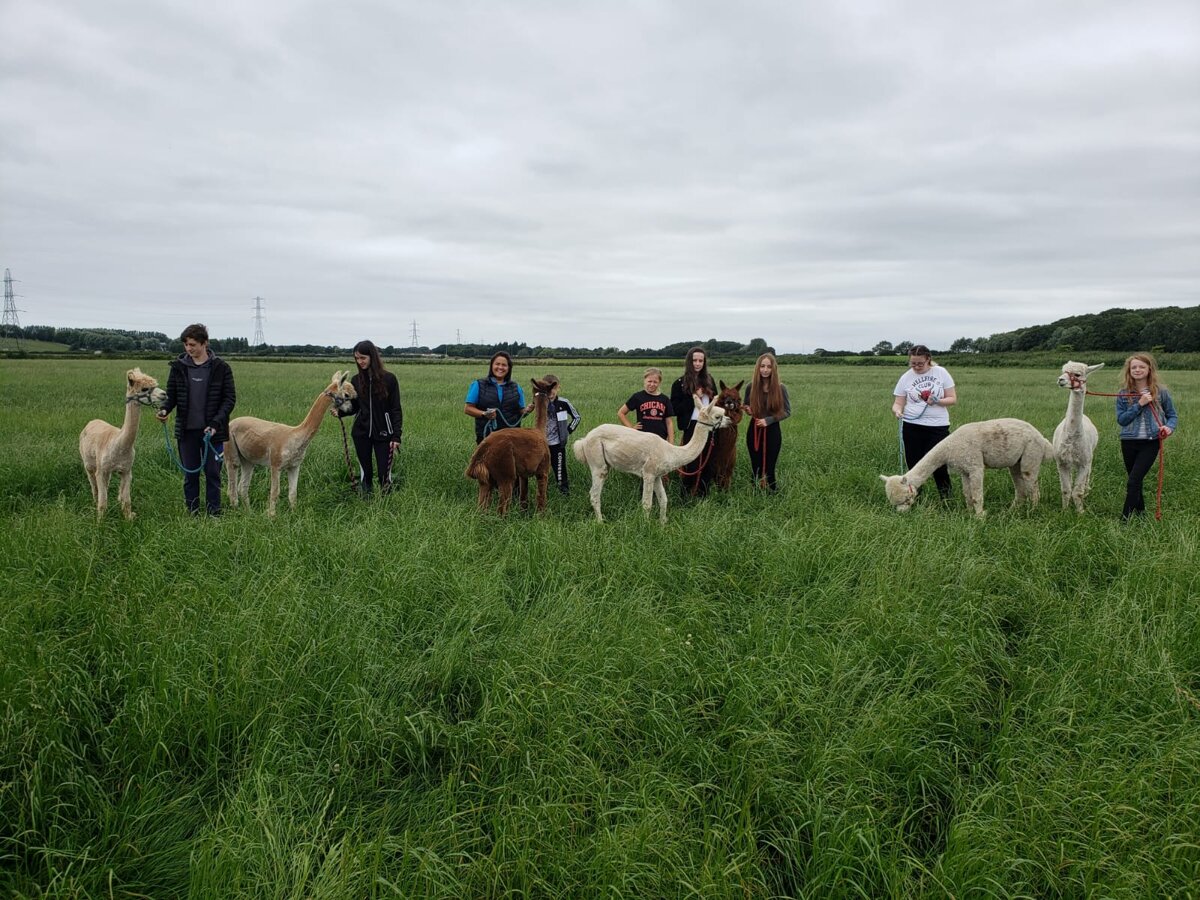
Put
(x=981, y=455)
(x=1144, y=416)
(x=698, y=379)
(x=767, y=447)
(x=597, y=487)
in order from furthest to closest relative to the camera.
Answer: (x=767, y=447) < (x=698, y=379) < (x=597, y=487) < (x=981, y=455) < (x=1144, y=416)

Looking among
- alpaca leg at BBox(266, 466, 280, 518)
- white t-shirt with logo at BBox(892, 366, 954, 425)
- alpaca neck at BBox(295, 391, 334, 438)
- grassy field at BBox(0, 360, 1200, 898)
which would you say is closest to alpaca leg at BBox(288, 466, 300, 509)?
alpaca leg at BBox(266, 466, 280, 518)

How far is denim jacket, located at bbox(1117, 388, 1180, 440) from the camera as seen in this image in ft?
21.6

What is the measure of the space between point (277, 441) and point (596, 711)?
5.46 metres

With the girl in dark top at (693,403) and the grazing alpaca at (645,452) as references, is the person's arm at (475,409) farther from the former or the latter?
the girl in dark top at (693,403)

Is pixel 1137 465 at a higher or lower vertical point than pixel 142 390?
lower

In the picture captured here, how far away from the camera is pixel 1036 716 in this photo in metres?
3.41

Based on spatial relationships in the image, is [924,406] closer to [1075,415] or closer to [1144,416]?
[1075,415]

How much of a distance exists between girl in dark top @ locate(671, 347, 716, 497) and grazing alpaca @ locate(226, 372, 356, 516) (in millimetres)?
3913

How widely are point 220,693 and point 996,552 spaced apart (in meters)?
5.82

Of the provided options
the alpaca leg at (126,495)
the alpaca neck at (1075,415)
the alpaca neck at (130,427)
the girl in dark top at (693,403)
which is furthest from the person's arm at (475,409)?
the alpaca neck at (1075,415)

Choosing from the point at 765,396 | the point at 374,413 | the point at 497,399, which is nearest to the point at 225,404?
the point at 374,413

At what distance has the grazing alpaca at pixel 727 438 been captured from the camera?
7172 mm

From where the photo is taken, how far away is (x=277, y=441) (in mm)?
7266

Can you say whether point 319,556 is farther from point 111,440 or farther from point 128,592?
point 111,440
